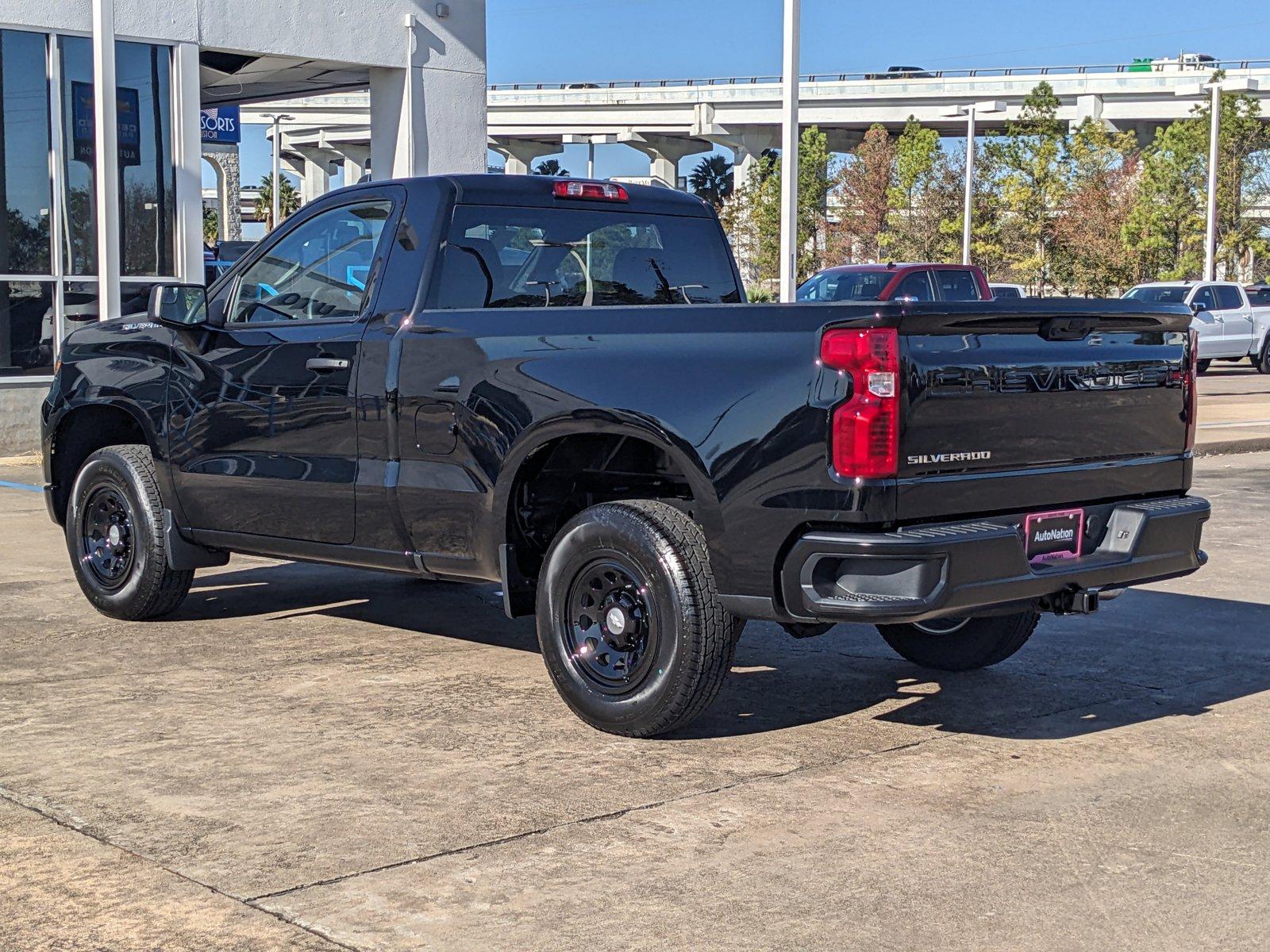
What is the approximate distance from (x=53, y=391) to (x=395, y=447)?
2.63 meters

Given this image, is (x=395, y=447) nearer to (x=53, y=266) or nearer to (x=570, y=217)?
(x=570, y=217)

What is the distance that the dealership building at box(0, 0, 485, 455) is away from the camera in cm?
1591

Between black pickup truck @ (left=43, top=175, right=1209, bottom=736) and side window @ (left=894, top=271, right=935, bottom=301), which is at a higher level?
side window @ (left=894, top=271, right=935, bottom=301)

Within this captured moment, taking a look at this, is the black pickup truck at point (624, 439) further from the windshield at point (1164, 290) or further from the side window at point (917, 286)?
the windshield at point (1164, 290)

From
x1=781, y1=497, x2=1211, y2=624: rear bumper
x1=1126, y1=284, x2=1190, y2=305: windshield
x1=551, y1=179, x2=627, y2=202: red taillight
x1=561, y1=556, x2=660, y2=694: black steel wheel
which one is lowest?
x1=561, y1=556, x2=660, y2=694: black steel wheel

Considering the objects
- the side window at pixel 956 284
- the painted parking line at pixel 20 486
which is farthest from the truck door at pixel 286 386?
the side window at pixel 956 284

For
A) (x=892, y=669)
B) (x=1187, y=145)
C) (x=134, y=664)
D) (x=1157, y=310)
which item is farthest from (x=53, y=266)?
(x=1187, y=145)

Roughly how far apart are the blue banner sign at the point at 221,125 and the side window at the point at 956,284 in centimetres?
1129

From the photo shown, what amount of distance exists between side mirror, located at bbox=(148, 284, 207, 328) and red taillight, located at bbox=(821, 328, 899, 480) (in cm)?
349

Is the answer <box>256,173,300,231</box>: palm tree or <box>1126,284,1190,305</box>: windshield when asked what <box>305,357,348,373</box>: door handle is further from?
<box>256,173,300,231</box>: palm tree

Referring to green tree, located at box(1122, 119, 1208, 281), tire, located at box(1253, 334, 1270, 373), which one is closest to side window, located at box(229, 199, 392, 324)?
tire, located at box(1253, 334, 1270, 373)

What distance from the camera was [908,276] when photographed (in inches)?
957

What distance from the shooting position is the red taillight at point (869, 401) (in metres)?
5.20

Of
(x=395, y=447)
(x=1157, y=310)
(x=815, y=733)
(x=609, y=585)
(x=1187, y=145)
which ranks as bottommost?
(x=815, y=733)
